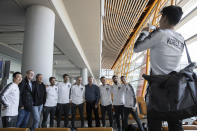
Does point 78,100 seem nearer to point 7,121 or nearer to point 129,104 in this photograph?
point 129,104

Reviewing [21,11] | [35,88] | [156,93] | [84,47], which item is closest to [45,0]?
[21,11]

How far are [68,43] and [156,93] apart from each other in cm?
797

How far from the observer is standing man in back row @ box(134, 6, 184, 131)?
1.13 m

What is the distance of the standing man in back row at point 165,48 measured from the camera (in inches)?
44.4

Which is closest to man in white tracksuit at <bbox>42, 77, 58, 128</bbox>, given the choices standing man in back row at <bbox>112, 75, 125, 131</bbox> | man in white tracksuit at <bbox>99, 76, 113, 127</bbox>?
man in white tracksuit at <bbox>99, 76, 113, 127</bbox>

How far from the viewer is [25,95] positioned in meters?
4.07

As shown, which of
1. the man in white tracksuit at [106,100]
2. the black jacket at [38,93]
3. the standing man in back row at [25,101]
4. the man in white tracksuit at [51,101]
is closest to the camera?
the standing man in back row at [25,101]

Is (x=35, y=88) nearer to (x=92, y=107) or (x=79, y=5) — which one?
(x=92, y=107)

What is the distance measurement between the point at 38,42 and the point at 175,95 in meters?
4.21

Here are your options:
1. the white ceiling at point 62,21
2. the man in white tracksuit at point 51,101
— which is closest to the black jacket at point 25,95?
the man in white tracksuit at point 51,101

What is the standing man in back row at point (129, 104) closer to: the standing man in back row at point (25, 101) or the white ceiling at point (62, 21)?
the standing man in back row at point (25, 101)

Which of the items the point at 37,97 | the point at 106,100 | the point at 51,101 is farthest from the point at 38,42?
the point at 106,100

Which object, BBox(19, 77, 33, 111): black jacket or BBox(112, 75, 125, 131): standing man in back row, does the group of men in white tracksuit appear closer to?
BBox(112, 75, 125, 131): standing man in back row

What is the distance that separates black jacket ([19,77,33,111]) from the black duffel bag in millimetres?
3795
